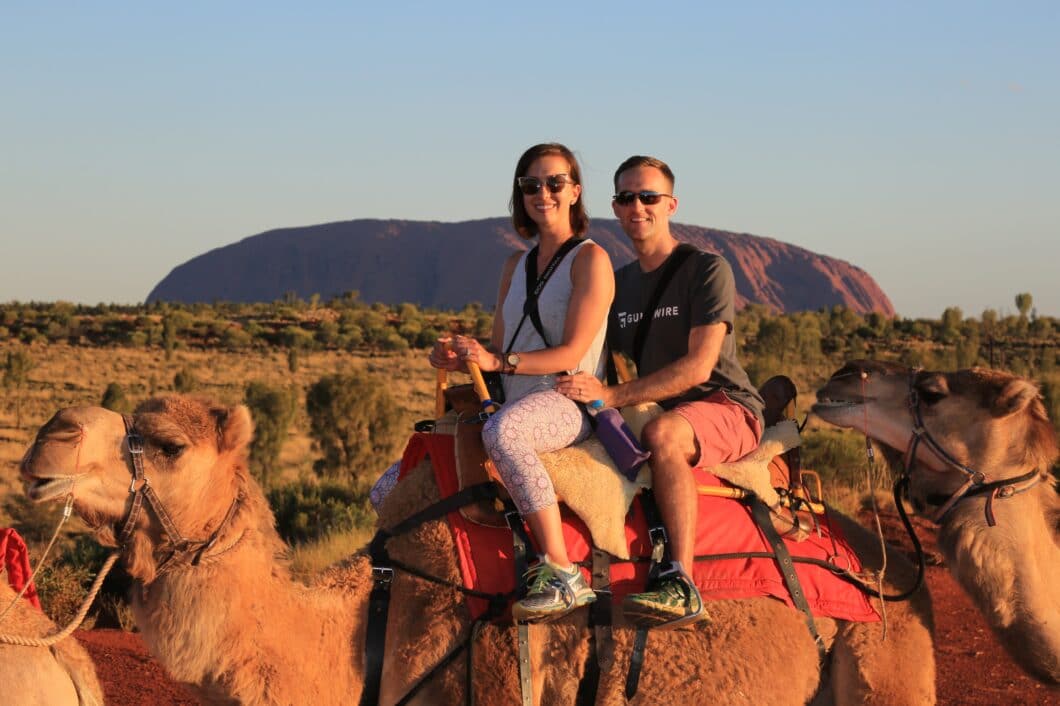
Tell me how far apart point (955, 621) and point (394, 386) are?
29.1m

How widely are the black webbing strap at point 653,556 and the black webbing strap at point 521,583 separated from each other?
0.45 meters

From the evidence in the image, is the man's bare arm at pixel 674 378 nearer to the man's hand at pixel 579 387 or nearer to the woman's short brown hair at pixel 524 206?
the man's hand at pixel 579 387

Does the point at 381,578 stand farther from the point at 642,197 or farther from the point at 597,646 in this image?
the point at 642,197

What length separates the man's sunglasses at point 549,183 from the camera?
217 inches

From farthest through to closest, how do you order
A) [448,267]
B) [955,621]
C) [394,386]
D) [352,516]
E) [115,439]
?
[448,267], [394,386], [352,516], [955,621], [115,439]

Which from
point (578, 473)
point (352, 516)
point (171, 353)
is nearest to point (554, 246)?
point (578, 473)

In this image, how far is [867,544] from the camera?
5797 millimetres

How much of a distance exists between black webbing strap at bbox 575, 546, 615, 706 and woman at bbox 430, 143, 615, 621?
11 cm

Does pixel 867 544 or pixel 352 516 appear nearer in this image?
pixel 867 544

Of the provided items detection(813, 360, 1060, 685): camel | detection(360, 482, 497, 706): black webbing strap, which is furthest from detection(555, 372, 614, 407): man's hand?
detection(813, 360, 1060, 685): camel

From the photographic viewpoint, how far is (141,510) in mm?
4266

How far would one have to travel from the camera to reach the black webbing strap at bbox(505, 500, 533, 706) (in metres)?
4.73

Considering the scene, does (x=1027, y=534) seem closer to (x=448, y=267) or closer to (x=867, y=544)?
(x=867, y=544)

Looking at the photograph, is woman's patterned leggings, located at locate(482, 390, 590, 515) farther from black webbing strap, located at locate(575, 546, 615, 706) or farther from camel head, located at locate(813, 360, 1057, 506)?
camel head, located at locate(813, 360, 1057, 506)
